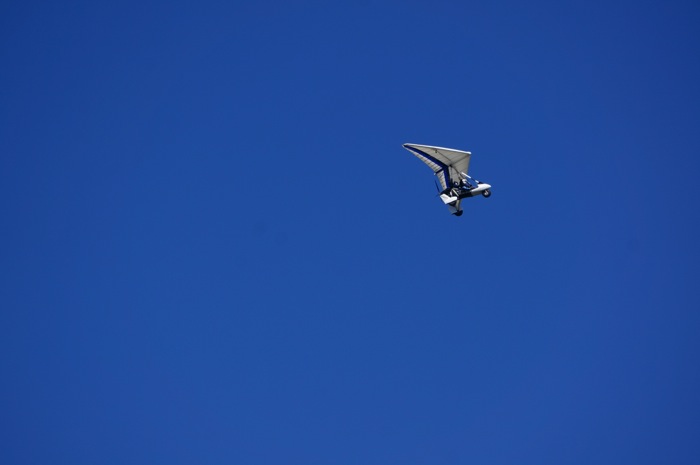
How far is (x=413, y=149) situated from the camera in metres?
57.1

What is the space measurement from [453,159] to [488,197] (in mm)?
3986

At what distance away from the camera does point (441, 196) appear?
187 feet

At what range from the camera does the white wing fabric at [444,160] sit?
5444cm

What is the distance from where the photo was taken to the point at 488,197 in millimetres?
55188

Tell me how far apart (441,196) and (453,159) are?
3.44m

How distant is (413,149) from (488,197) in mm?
7099

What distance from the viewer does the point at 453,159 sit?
55000 millimetres

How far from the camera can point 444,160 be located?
55562mm

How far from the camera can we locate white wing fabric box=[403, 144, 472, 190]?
54438 mm

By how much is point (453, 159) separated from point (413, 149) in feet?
12.2

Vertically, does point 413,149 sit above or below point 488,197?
above

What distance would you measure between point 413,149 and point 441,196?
4357 millimetres
